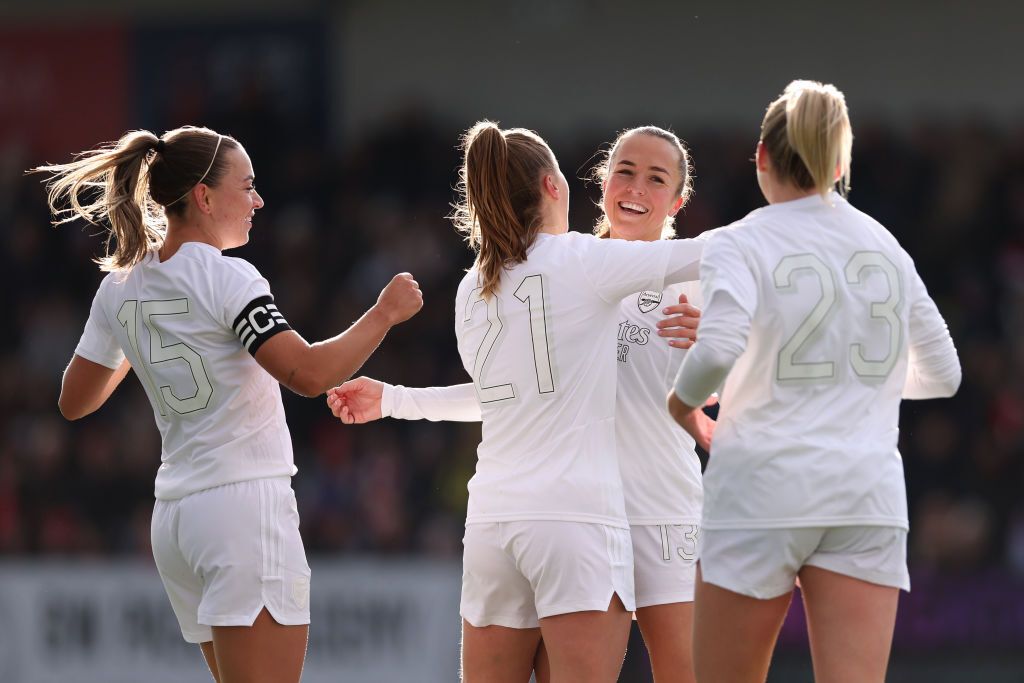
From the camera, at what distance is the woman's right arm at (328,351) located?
12.2 ft

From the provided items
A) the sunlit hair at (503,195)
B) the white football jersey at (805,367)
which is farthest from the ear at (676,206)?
the white football jersey at (805,367)

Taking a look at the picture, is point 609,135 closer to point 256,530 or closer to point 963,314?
point 963,314

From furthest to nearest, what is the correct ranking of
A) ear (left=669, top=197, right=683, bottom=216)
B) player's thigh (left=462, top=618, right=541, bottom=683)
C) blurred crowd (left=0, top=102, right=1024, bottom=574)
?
blurred crowd (left=0, top=102, right=1024, bottom=574) → ear (left=669, top=197, right=683, bottom=216) → player's thigh (left=462, top=618, right=541, bottom=683)

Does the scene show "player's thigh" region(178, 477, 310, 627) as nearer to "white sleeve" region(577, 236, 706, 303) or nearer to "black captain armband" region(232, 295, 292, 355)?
"black captain armband" region(232, 295, 292, 355)

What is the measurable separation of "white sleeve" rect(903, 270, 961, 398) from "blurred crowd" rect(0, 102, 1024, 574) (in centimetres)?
642

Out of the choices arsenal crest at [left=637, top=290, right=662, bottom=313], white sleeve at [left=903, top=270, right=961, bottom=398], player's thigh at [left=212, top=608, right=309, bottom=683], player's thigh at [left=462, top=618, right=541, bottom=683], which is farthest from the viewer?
arsenal crest at [left=637, top=290, right=662, bottom=313]

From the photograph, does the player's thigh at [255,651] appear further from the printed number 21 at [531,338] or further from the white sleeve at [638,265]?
the white sleeve at [638,265]

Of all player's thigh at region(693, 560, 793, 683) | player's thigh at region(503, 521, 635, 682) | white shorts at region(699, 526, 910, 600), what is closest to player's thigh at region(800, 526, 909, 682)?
white shorts at region(699, 526, 910, 600)

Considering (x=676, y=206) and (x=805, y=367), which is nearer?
(x=805, y=367)

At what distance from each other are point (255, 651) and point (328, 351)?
83 cm

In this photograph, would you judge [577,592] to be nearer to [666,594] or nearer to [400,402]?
[666,594]

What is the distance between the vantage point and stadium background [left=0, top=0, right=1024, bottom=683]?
30.9ft

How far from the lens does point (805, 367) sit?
3.33 meters

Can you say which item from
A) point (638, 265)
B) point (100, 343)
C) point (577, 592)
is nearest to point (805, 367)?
point (638, 265)
